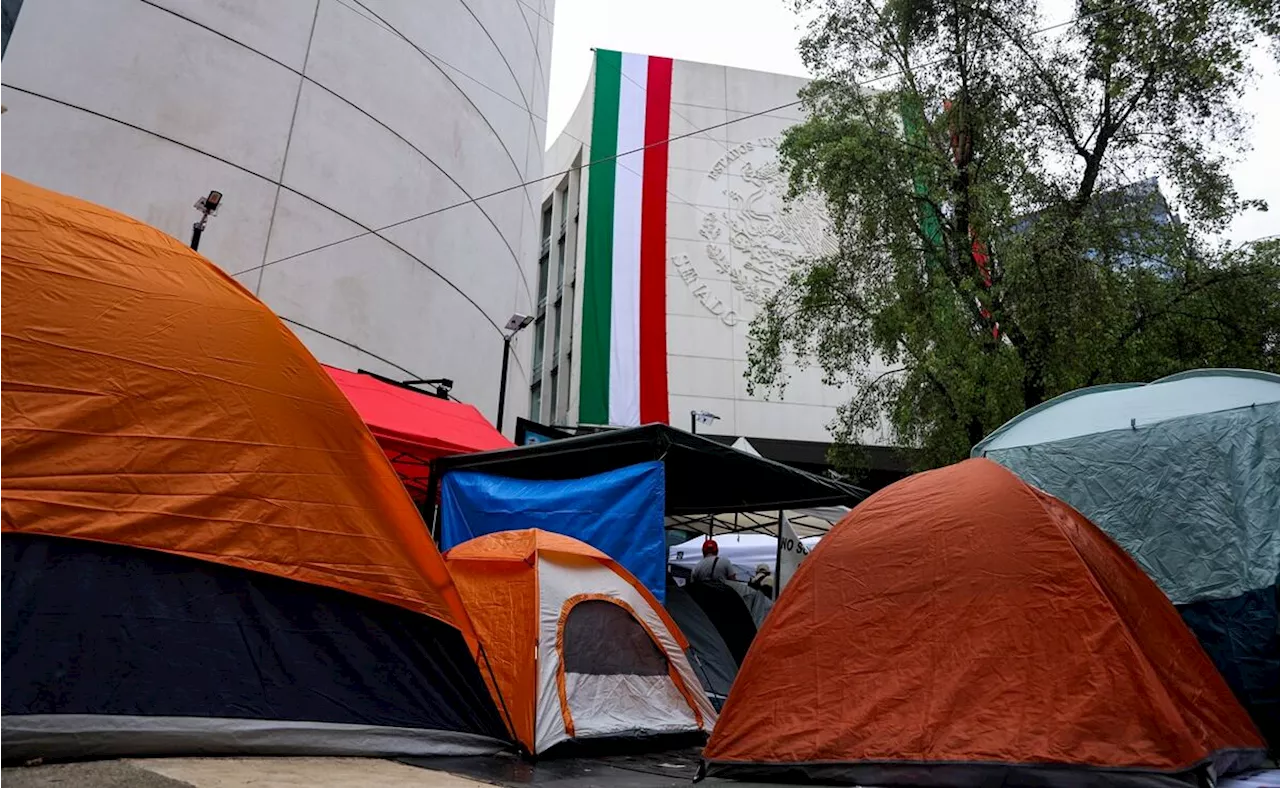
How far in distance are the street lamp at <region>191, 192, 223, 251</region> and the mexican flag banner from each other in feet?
50.1

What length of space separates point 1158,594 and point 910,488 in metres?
1.65

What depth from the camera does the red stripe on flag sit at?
26.5 metres

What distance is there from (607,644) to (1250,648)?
179 inches

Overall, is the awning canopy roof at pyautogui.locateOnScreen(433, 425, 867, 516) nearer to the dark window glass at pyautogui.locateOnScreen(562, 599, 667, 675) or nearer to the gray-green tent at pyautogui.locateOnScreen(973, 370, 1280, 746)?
the dark window glass at pyautogui.locateOnScreen(562, 599, 667, 675)

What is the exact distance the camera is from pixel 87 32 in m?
11.1

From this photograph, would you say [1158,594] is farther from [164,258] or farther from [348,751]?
[164,258]

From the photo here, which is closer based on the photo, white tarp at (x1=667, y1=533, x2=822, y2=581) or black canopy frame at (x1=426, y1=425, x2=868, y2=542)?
black canopy frame at (x1=426, y1=425, x2=868, y2=542)

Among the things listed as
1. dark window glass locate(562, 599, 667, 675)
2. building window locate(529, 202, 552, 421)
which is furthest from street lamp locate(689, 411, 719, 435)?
dark window glass locate(562, 599, 667, 675)

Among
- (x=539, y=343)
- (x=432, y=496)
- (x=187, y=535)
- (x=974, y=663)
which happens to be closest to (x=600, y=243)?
(x=539, y=343)

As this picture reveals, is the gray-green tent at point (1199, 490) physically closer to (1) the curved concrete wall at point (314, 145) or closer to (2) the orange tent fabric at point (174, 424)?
(2) the orange tent fabric at point (174, 424)

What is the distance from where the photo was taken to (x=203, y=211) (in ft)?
37.1

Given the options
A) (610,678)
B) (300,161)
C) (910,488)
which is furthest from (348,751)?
(300,161)

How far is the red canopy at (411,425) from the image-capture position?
1035cm

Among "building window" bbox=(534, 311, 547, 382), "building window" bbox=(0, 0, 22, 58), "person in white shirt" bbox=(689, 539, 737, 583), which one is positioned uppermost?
"building window" bbox=(534, 311, 547, 382)
